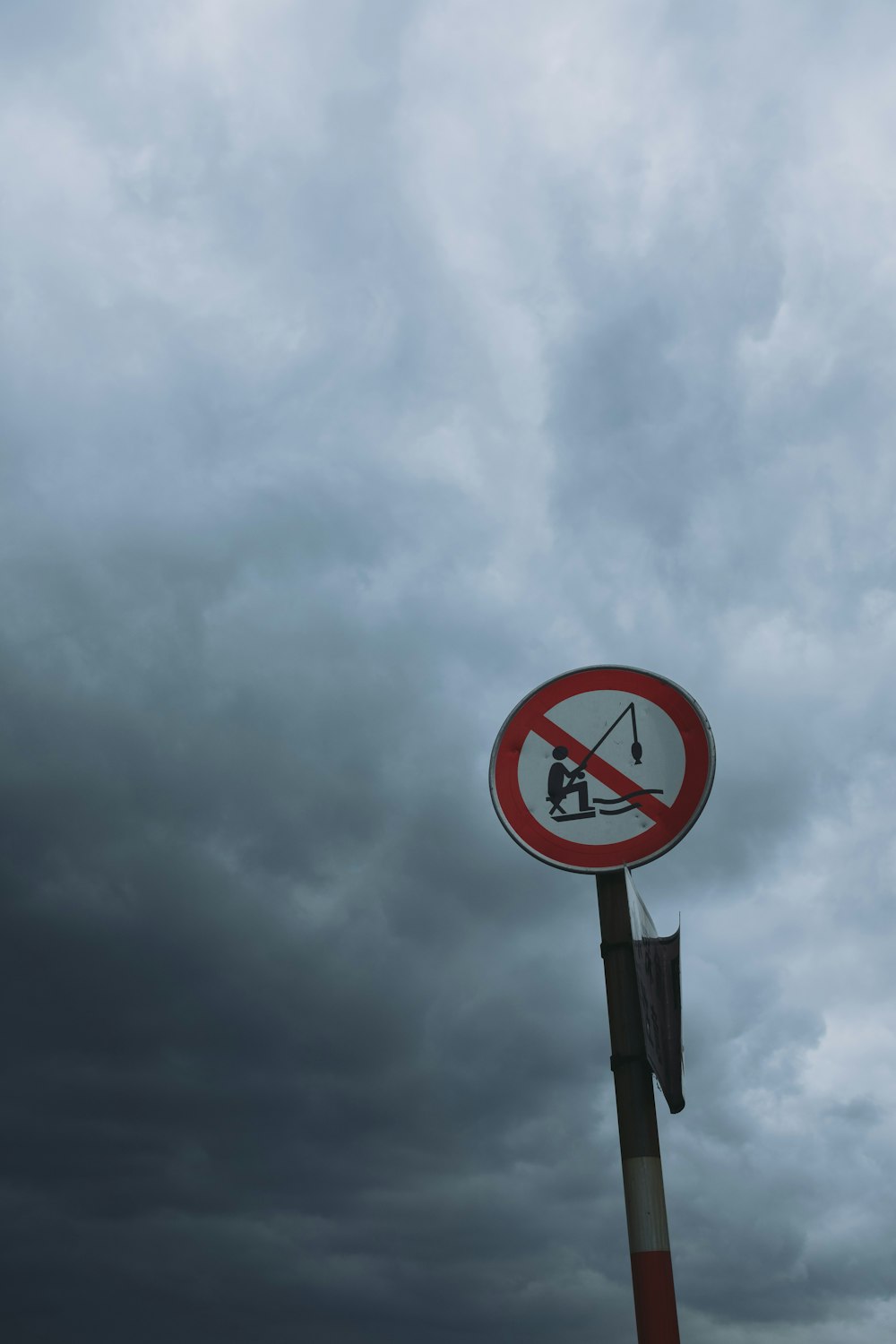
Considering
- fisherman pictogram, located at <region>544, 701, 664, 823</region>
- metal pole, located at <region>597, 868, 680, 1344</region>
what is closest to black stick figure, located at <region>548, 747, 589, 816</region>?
fisherman pictogram, located at <region>544, 701, 664, 823</region>

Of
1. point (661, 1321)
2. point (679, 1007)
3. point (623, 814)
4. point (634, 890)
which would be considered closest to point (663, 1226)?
point (661, 1321)

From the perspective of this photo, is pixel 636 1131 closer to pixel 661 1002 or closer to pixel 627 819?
pixel 661 1002

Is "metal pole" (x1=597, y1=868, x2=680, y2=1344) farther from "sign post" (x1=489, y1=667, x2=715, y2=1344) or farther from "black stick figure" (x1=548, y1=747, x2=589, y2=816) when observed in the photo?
"black stick figure" (x1=548, y1=747, x2=589, y2=816)

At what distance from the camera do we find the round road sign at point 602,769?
4.73 m

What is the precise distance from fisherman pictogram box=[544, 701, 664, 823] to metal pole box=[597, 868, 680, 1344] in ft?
0.95

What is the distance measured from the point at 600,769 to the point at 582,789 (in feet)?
0.44

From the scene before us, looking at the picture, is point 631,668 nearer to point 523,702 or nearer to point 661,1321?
point 523,702

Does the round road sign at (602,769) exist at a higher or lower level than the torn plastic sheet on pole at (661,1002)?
higher

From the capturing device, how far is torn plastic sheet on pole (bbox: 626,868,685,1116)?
13.9ft

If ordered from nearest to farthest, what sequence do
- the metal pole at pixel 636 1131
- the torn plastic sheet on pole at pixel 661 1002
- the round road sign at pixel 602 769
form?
the metal pole at pixel 636 1131, the torn plastic sheet on pole at pixel 661 1002, the round road sign at pixel 602 769

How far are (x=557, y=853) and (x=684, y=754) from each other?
74 centimetres

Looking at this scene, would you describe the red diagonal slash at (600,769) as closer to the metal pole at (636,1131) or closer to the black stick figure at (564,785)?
the black stick figure at (564,785)

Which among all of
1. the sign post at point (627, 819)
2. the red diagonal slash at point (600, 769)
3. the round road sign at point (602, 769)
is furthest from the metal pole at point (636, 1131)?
the red diagonal slash at point (600, 769)

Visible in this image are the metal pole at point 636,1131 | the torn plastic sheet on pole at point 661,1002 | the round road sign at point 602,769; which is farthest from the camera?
the round road sign at point 602,769
